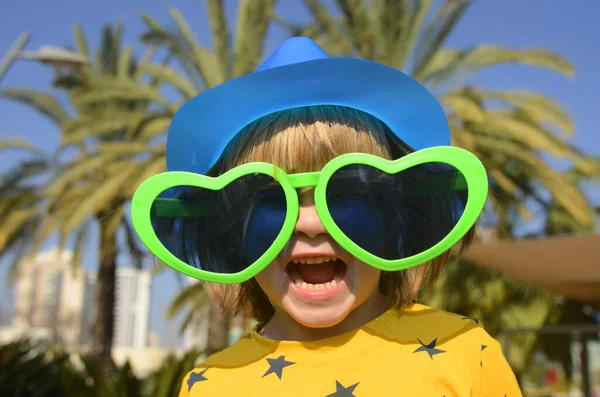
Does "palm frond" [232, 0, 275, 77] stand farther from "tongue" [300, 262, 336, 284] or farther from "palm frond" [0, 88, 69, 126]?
"tongue" [300, 262, 336, 284]

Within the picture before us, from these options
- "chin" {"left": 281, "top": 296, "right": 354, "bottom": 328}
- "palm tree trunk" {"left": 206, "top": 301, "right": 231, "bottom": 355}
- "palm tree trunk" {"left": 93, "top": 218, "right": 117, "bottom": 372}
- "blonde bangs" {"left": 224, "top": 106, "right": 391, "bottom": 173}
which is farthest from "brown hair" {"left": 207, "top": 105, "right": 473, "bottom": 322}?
"palm tree trunk" {"left": 93, "top": 218, "right": 117, "bottom": 372}

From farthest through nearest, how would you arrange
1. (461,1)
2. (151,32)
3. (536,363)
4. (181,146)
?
(536,363) → (151,32) → (461,1) → (181,146)

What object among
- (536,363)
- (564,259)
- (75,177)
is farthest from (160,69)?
(536,363)

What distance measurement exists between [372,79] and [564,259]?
21.2ft

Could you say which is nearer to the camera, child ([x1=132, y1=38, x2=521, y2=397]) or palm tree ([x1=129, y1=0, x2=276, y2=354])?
child ([x1=132, y1=38, x2=521, y2=397])

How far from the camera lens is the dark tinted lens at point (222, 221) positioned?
1.28 metres

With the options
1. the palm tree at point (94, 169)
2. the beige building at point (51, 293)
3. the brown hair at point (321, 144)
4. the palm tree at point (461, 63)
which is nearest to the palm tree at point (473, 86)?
the palm tree at point (461, 63)

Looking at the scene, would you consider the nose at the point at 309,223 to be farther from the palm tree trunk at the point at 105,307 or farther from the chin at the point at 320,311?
the palm tree trunk at the point at 105,307

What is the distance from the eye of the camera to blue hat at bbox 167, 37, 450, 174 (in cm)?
131

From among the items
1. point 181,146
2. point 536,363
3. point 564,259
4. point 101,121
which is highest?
point 101,121

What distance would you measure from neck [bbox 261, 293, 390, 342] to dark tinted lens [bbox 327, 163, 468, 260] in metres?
0.21

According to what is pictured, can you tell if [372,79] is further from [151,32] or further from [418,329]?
[151,32]

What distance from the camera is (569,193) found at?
29.5 ft

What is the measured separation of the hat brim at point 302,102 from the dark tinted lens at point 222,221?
0.12 metres
